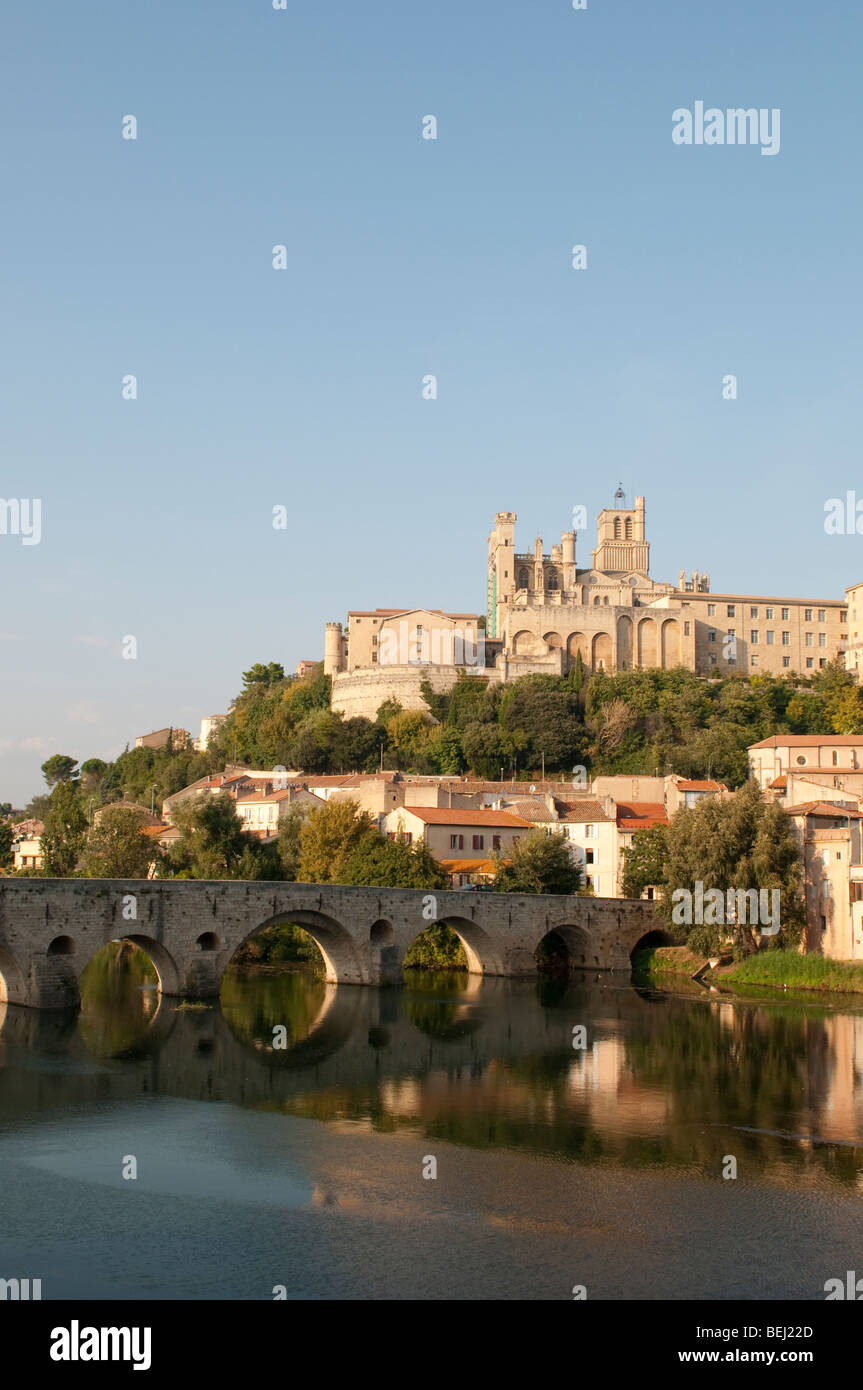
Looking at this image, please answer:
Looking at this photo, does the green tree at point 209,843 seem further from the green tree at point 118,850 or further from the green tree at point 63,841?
the green tree at point 63,841

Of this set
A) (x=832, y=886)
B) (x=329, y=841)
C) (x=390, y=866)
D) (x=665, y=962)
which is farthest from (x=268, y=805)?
(x=832, y=886)

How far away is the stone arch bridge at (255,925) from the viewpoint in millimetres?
30844

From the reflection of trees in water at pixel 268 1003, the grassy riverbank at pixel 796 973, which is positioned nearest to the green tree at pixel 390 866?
the reflection of trees in water at pixel 268 1003

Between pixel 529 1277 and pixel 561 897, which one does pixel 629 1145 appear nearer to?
pixel 529 1277

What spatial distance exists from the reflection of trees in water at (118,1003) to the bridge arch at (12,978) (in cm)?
171

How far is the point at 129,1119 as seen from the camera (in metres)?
22.8

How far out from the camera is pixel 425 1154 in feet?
67.6

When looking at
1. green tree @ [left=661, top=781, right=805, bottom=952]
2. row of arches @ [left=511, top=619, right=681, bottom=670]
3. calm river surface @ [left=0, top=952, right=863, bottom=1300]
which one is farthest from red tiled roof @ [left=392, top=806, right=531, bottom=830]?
row of arches @ [left=511, top=619, right=681, bottom=670]

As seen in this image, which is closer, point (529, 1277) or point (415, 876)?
point (529, 1277)

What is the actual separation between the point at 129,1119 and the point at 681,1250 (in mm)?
10866

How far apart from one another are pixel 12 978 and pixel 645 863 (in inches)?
958

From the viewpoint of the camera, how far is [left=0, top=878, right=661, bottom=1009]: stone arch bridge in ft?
101

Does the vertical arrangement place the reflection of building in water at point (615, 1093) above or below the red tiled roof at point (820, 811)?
below
